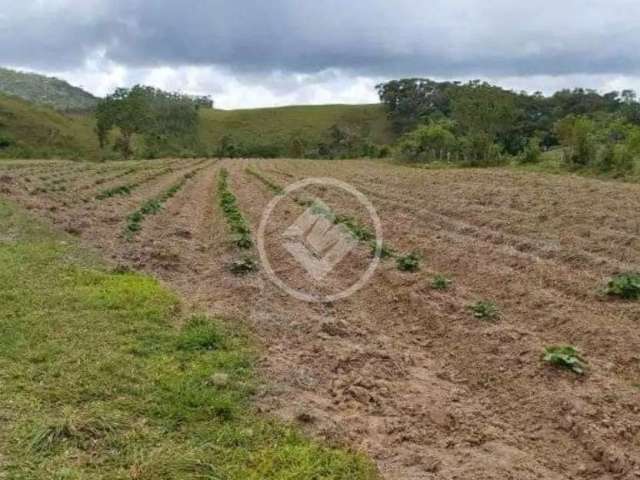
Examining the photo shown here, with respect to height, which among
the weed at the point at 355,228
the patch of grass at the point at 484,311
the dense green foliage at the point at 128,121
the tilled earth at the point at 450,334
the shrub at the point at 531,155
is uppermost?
the dense green foliage at the point at 128,121

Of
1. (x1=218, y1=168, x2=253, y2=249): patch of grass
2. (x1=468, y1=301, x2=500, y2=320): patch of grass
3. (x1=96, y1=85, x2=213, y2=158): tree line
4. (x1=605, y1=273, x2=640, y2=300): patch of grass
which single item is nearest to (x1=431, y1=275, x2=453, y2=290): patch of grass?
(x1=468, y1=301, x2=500, y2=320): patch of grass

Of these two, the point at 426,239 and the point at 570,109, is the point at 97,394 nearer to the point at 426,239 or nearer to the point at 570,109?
the point at 426,239

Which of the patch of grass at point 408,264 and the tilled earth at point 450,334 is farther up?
the patch of grass at point 408,264

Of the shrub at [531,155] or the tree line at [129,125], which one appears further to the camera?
the tree line at [129,125]

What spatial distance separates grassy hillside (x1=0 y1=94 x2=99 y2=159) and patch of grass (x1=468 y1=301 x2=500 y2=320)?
58.2m

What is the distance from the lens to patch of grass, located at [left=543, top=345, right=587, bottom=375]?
22.5ft

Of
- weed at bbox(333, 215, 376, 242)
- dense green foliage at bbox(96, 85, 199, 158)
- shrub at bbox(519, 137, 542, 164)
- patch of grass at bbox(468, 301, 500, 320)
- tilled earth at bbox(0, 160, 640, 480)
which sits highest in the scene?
dense green foliage at bbox(96, 85, 199, 158)

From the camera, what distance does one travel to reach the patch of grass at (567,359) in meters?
6.85

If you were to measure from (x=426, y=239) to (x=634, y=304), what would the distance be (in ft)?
19.7

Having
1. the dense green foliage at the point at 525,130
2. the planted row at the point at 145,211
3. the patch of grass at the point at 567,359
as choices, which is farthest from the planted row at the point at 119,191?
the dense green foliage at the point at 525,130

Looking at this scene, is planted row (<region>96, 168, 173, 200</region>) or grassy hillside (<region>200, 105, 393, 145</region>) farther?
grassy hillside (<region>200, 105, 393, 145</region>)

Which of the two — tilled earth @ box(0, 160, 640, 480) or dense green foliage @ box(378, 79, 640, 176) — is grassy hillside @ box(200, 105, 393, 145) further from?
tilled earth @ box(0, 160, 640, 480)

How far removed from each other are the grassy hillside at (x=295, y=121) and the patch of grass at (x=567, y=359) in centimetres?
11954

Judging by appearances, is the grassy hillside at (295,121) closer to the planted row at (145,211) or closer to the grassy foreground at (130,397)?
the planted row at (145,211)
